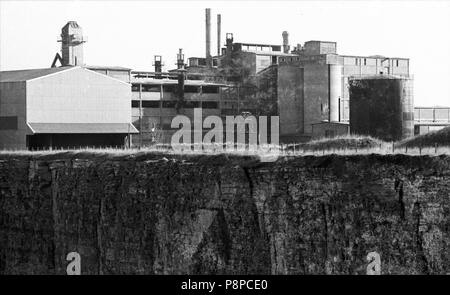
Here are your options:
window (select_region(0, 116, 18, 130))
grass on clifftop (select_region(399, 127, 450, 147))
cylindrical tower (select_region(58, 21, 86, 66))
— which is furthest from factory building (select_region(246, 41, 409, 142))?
grass on clifftop (select_region(399, 127, 450, 147))

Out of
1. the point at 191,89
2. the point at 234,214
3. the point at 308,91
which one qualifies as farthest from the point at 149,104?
the point at 234,214

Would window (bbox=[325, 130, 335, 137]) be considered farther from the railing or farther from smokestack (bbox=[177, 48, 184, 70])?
smokestack (bbox=[177, 48, 184, 70])

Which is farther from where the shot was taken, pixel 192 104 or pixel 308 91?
pixel 192 104

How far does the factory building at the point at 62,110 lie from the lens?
49.2m

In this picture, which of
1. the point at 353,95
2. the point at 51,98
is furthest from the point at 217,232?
the point at 51,98

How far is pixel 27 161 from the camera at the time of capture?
121 ft

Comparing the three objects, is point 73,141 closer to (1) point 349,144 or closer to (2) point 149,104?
(2) point 149,104

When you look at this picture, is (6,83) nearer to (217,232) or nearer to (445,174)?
(217,232)

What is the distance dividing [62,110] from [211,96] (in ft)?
62.0

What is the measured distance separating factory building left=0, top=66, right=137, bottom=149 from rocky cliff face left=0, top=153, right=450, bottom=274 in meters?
12.8

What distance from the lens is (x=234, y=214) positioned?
2678cm

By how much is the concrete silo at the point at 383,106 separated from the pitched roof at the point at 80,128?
65.9ft

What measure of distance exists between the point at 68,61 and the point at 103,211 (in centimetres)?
3380

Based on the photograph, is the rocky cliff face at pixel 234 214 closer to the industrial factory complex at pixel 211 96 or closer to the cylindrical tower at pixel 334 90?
the industrial factory complex at pixel 211 96
